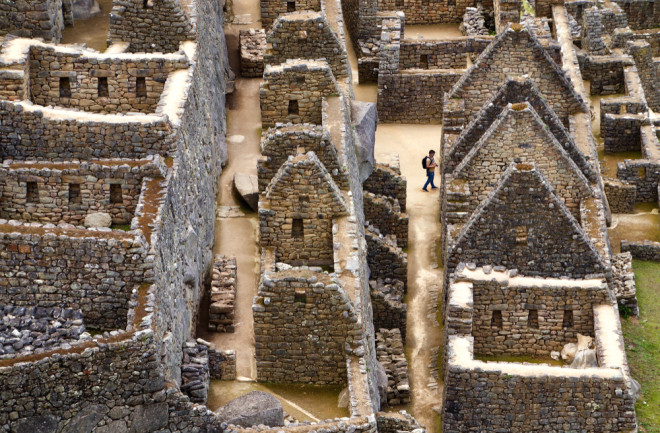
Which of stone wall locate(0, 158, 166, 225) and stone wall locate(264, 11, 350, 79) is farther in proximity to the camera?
stone wall locate(264, 11, 350, 79)

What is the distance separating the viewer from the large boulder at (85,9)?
41.7 metres

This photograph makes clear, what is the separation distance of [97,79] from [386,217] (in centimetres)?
878

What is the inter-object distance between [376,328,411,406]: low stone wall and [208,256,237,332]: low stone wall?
419cm

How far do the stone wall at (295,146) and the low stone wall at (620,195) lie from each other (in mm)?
12418

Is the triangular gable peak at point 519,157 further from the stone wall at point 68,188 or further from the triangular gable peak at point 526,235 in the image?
the stone wall at point 68,188

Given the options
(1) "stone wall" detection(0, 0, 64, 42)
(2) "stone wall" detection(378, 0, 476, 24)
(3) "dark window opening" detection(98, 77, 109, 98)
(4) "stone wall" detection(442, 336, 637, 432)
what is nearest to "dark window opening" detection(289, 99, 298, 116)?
(3) "dark window opening" detection(98, 77, 109, 98)

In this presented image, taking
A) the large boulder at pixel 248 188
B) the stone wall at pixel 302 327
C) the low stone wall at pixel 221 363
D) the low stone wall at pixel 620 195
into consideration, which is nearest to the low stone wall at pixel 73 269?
the low stone wall at pixel 221 363

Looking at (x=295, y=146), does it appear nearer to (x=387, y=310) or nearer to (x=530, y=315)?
(x=387, y=310)

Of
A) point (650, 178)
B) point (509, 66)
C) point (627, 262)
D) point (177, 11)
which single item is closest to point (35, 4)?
point (177, 11)

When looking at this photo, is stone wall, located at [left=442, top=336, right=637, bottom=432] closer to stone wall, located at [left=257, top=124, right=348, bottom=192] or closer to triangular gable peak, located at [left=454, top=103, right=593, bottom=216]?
stone wall, located at [left=257, top=124, right=348, bottom=192]

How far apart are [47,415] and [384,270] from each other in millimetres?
13922

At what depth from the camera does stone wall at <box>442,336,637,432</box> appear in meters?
35.1

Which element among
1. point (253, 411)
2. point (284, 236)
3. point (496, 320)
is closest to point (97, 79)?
point (284, 236)

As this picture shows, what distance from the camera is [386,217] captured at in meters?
42.2
